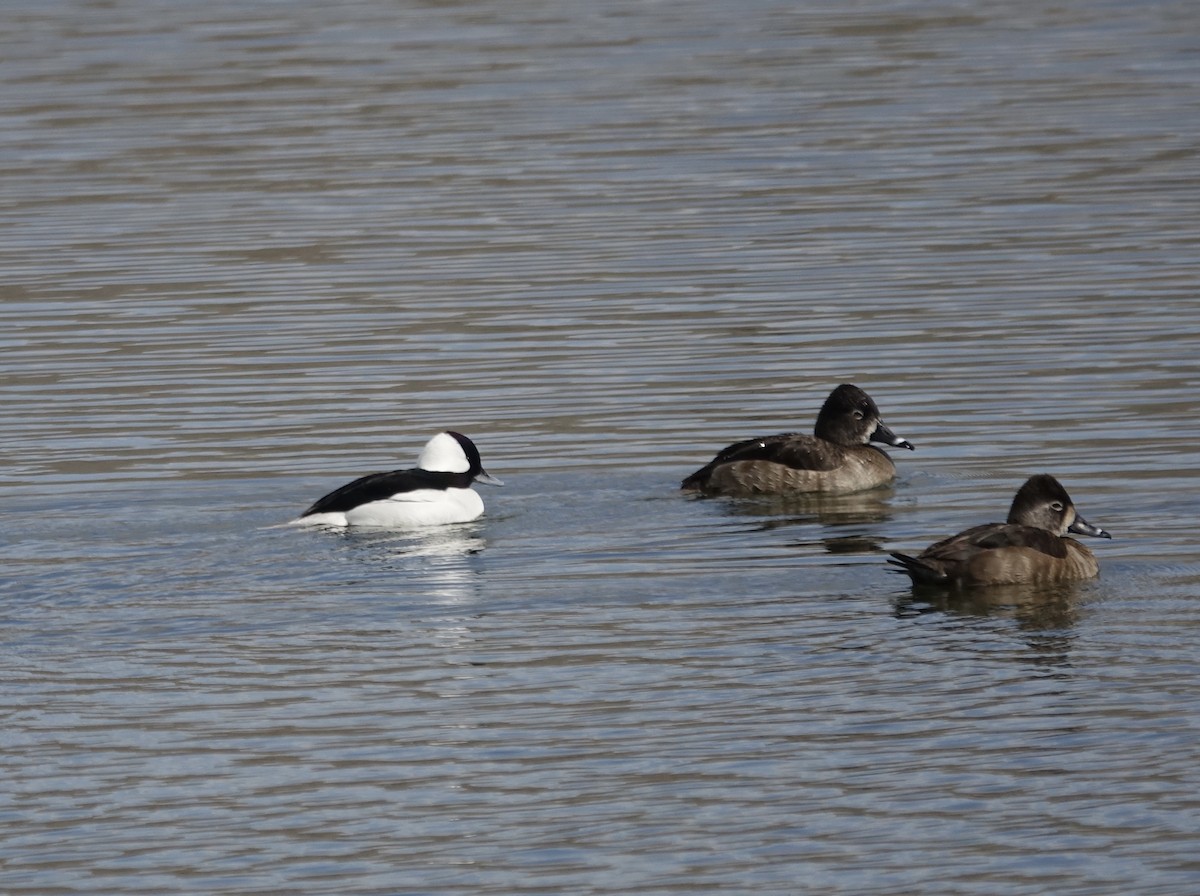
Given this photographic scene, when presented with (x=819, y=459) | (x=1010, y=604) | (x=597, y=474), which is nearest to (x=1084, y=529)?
(x=1010, y=604)

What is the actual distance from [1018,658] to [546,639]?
2370 millimetres

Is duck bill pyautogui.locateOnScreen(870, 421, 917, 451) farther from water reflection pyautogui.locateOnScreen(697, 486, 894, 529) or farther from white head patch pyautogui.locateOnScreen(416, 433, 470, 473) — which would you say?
white head patch pyautogui.locateOnScreen(416, 433, 470, 473)

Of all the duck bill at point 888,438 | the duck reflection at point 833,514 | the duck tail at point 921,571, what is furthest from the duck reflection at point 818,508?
the duck tail at point 921,571

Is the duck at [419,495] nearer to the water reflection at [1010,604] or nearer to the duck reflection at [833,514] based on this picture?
the duck reflection at [833,514]

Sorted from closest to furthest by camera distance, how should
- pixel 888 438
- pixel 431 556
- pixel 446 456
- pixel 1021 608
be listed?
1. pixel 1021 608
2. pixel 431 556
3. pixel 446 456
4. pixel 888 438

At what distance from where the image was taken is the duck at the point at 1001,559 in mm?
12641

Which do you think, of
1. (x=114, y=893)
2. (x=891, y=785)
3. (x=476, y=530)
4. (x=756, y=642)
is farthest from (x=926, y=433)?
(x=114, y=893)

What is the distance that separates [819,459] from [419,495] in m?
2.83

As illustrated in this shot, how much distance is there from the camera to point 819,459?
15867 mm

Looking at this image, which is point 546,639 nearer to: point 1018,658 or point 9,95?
point 1018,658

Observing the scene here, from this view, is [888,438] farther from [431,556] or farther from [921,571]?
[431,556]

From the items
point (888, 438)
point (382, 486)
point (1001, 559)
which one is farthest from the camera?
point (888, 438)

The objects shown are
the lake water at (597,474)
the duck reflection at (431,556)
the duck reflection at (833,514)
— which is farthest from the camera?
the duck reflection at (833,514)

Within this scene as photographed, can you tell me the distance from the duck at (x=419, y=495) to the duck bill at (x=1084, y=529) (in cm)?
386
